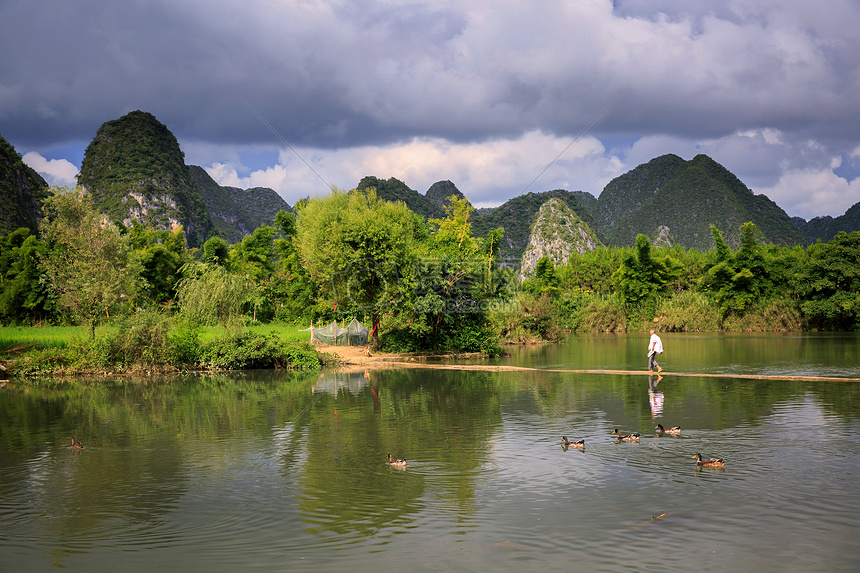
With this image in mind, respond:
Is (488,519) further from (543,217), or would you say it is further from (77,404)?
(543,217)

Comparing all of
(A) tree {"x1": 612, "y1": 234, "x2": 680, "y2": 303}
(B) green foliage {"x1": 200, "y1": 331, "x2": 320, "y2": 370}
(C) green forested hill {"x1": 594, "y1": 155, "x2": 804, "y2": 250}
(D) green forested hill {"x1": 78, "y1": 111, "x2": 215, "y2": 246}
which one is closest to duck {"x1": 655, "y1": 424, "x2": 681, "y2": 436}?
(B) green foliage {"x1": 200, "y1": 331, "x2": 320, "y2": 370}

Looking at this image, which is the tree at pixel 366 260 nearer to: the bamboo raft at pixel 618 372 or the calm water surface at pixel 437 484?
the bamboo raft at pixel 618 372

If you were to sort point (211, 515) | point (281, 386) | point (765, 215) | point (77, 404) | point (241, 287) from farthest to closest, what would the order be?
point (765, 215) → point (241, 287) → point (281, 386) → point (77, 404) → point (211, 515)

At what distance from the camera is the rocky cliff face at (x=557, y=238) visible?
136 metres

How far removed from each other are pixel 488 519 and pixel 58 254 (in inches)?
1220

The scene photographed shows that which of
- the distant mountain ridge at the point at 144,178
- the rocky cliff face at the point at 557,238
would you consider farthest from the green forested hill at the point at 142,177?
the rocky cliff face at the point at 557,238

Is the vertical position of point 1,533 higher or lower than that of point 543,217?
lower

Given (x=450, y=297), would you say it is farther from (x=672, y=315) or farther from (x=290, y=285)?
(x=672, y=315)

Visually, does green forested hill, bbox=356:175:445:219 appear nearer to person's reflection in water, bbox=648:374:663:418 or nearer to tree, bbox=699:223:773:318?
tree, bbox=699:223:773:318

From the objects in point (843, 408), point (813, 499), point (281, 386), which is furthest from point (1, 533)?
point (843, 408)

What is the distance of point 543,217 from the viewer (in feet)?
478

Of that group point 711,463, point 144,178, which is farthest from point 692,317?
point 144,178

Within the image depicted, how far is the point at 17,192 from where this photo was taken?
99.3m

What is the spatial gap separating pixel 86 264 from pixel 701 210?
147m
